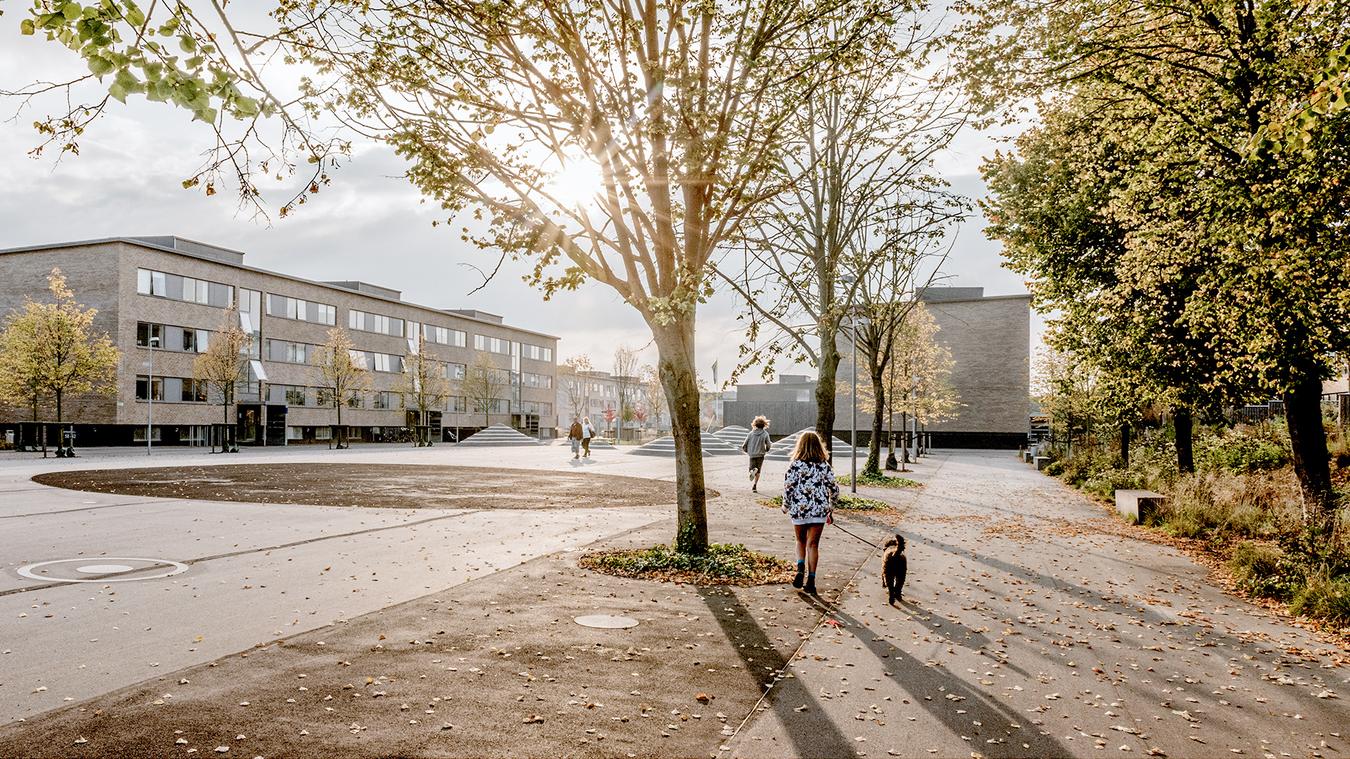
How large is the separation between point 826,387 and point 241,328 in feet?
154

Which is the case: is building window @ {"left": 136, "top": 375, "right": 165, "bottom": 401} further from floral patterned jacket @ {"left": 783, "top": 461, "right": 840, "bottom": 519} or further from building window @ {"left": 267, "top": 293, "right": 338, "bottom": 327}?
floral patterned jacket @ {"left": 783, "top": 461, "right": 840, "bottom": 519}

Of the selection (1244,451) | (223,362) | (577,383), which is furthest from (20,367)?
(577,383)

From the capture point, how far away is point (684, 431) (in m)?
9.98

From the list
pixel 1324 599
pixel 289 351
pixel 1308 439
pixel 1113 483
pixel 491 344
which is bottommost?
pixel 1113 483

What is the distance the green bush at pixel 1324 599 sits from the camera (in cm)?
Answer: 732

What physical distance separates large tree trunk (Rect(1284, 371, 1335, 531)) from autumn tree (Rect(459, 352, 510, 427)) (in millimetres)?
68199

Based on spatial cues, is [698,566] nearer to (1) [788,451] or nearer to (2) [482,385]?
(1) [788,451]

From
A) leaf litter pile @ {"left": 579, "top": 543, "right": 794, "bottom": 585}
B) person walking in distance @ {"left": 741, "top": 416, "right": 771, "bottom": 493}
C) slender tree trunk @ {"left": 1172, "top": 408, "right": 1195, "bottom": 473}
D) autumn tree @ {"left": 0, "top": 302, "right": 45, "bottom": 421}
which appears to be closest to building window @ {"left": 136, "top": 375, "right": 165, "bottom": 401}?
autumn tree @ {"left": 0, "top": 302, "right": 45, "bottom": 421}

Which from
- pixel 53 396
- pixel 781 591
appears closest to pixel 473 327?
pixel 53 396

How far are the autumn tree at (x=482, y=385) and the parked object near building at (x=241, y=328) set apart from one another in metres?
1.15

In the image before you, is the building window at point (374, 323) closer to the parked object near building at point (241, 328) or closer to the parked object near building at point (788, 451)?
the parked object near building at point (241, 328)

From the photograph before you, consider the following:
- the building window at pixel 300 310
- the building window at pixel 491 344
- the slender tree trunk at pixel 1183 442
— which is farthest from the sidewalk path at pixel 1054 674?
the building window at pixel 491 344

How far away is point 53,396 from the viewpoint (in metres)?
40.3

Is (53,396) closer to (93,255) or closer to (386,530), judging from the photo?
(93,255)
